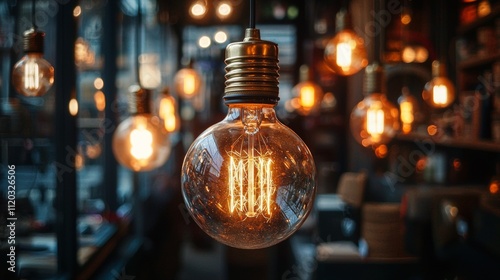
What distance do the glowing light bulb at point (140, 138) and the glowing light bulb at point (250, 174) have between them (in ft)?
4.73

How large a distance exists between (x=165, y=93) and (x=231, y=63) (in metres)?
3.74

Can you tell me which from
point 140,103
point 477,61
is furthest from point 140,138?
point 477,61

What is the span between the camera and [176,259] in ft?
22.4

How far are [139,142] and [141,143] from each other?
0.01 metres

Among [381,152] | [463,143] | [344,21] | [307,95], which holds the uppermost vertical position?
[344,21]

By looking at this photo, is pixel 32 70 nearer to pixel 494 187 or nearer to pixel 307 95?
pixel 494 187

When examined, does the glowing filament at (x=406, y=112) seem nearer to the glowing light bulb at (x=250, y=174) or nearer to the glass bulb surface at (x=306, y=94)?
the glass bulb surface at (x=306, y=94)

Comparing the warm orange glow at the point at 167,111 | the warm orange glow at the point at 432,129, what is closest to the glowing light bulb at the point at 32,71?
the warm orange glow at the point at 167,111

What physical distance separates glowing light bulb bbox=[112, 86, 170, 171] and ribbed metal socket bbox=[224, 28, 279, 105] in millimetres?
1448

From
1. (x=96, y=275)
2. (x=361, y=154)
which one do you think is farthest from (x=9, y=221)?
(x=361, y=154)

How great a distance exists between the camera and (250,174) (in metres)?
0.99

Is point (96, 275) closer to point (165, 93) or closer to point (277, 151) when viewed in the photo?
point (165, 93)

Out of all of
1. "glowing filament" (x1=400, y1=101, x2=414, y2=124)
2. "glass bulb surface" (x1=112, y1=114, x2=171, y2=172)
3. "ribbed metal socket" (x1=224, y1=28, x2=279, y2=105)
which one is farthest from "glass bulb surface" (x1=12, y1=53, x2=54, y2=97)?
"glowing filament" (x1=400, y1=101, x2=414, y2=124)

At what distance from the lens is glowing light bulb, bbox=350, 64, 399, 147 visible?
279 cm
